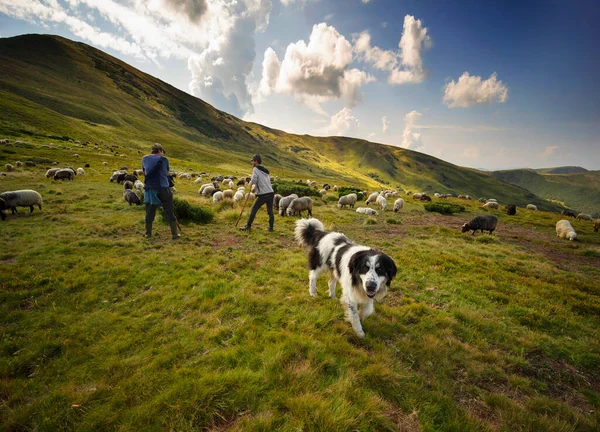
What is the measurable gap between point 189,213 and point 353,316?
37.0ft

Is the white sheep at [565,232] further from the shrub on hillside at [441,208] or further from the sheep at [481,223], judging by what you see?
the shrub on hillside at [441,208]

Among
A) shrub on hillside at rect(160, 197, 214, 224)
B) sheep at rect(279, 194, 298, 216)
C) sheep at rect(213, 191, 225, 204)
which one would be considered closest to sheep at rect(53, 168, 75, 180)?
sheep at rect(213, 191, 225, 204)

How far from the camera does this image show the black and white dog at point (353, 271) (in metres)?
4.75

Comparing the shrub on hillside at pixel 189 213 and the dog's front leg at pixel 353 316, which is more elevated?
the shrub on hillside at pixel 189 213

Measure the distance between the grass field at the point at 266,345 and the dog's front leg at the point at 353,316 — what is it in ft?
0.49

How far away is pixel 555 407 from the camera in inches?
147

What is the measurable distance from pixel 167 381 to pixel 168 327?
1.49 m

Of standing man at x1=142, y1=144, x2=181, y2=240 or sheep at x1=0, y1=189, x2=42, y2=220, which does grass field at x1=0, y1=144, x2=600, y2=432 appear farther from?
sheep at x1=0, y1=189, x2=42, y2=220

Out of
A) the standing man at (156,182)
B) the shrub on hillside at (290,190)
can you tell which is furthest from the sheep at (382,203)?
the standing man at (156,182)

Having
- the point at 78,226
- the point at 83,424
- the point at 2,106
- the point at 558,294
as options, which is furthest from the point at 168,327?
the point at 2,106

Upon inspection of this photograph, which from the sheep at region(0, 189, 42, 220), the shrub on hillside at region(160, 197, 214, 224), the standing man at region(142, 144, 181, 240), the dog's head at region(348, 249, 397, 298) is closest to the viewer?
the dog's head at region(348, 249, 397, 298)

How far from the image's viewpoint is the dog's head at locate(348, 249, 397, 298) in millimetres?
4582

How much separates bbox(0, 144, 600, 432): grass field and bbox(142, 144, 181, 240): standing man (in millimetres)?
1507

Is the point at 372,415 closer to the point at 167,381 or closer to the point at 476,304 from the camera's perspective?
the point at 167,381
